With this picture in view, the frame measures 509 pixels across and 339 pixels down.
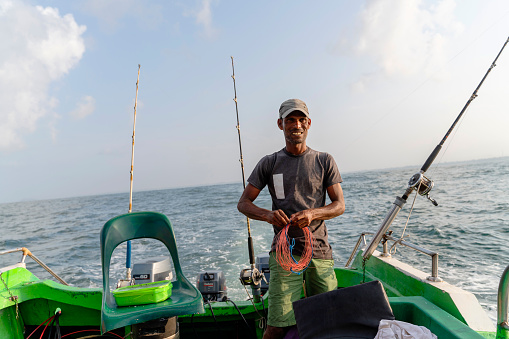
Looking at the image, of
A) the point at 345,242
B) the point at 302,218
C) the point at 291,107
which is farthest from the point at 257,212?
the point at 345,242

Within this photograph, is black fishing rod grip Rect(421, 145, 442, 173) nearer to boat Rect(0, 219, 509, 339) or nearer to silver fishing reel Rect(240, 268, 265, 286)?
boat Rect(0, 219, 509, 339)

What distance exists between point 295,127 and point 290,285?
0.99m

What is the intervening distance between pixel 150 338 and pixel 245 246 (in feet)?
21.3

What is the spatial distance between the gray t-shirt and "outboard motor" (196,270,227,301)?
1424mm

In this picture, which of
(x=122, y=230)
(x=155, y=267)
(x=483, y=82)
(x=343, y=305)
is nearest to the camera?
(x=343, y=305)

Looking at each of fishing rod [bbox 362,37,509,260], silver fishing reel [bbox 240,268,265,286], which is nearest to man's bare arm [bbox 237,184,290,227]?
silver fishing reel [bbox 240,268,265,286]

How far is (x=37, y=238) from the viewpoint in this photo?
13.3m

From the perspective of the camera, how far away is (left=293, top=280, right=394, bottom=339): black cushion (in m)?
1.76

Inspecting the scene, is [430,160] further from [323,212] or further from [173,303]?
[173,303]

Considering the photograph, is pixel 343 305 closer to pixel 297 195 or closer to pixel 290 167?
pixel 297 195

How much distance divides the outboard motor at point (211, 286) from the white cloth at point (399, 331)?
198 centimetres

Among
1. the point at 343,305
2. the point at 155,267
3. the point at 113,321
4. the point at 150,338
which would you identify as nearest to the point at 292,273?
the point at 343,305

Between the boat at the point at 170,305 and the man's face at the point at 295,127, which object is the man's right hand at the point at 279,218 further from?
the boat at the point at 170,305

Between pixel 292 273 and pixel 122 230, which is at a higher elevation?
pixel 122 230
